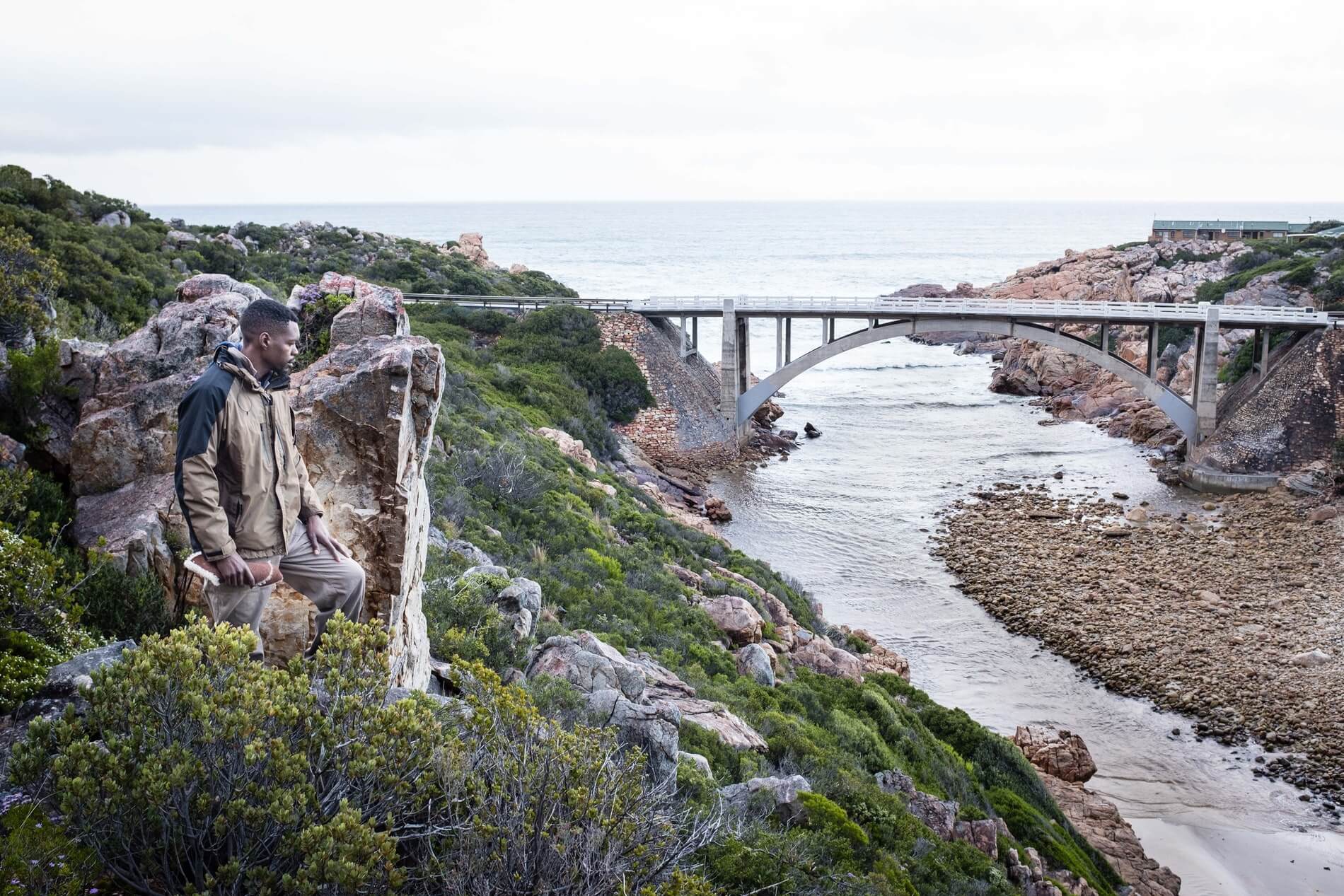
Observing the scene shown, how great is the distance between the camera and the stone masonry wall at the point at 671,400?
3703cm

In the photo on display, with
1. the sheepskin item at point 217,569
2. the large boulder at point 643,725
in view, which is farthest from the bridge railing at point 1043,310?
the sheepskin item at point 217,569

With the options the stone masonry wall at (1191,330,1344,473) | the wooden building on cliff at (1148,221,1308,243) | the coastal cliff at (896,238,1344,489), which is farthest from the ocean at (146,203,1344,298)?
the stone masonry wall at (1191,330,1344,473)

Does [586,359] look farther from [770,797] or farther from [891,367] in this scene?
[891,367]

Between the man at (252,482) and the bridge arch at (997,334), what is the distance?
3413 cm

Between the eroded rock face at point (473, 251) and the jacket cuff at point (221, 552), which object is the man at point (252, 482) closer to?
the jacket cuff at point (221, 552)

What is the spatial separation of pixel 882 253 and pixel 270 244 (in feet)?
370

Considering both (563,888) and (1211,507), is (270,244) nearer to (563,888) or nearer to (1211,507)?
(1211,507)

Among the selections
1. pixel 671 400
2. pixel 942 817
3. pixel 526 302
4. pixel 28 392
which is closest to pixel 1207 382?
pixel 671 400

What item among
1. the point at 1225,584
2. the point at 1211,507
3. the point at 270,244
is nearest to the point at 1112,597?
the point at 1225,584

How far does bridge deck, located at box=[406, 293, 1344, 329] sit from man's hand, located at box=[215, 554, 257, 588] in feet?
111

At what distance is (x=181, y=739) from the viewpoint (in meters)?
4.42

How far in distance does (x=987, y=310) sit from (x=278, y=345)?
3614 centimetres

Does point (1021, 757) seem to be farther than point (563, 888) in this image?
Yes

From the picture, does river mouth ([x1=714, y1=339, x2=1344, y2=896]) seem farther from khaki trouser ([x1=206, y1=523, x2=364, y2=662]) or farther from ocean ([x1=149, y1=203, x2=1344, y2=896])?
khaki trouser ([x1=206, y1=523, x2=364, y2=662])
